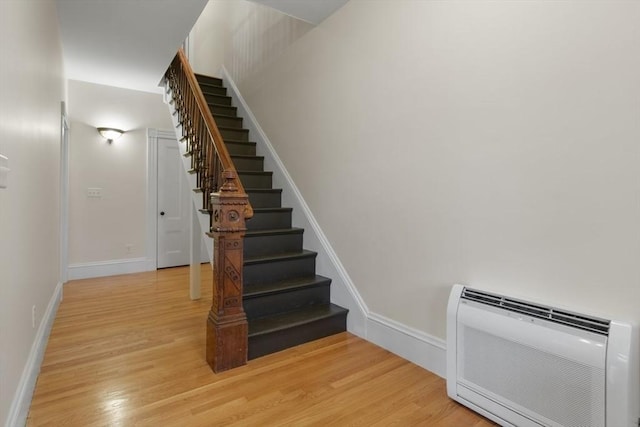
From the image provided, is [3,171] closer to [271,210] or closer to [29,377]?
[29,377]

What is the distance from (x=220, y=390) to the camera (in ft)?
6.33

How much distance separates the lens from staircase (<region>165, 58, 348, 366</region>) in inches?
97.1

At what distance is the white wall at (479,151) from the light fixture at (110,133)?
10.2ft

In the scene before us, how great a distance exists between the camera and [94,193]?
181 inches

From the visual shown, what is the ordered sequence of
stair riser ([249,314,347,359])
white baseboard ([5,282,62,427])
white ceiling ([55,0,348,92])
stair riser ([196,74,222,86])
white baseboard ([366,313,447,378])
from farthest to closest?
stair riser ([196,74,222,86]) → white ceiling ([55,0,348,92]) → stair riser ([249,314,347,359]) → white baseboard ([366,313,447,378]) → white baseboard ([5,282,62,427])

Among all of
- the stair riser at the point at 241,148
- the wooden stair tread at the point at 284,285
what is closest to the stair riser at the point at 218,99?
the stair riser at the point at 241,148

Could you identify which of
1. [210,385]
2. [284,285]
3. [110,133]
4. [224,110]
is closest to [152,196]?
[110,133]

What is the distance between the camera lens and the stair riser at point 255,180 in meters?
3.63

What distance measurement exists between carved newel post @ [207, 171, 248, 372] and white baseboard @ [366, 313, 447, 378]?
97 centimetres

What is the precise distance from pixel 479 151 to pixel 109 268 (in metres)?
4.86

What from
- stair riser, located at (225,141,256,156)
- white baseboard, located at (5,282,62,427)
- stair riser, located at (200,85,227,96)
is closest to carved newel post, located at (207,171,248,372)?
white baseboard, located at (5,282,62,427)

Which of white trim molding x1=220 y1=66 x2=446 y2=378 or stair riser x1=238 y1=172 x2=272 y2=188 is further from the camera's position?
stair riser x1=238 y1=172 x2=272 y2=188

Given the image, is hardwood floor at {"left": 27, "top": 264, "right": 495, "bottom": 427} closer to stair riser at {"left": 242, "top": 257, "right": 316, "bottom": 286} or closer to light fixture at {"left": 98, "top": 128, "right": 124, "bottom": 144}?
stair riser at {"left": 242, "top": 257, "right": 316, "bottom": 286}

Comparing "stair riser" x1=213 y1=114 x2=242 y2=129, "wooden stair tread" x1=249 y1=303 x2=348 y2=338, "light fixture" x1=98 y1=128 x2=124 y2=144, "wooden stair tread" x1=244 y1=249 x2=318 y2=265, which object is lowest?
"wooden stair tread" x1=249 y1=303 x2=348 y2=338
